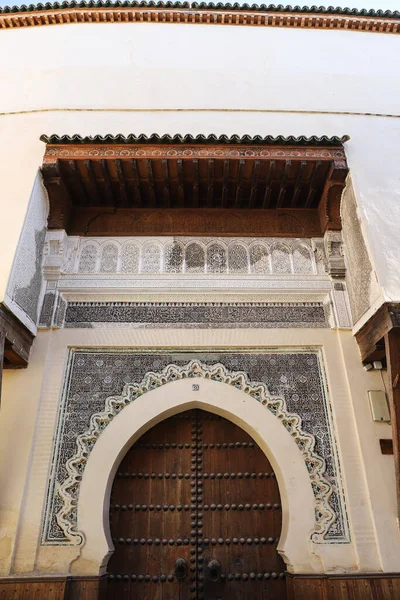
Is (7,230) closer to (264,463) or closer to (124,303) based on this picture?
(124,303)

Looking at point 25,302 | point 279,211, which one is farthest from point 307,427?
point 25,302

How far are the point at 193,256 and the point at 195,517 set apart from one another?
1.78 metres

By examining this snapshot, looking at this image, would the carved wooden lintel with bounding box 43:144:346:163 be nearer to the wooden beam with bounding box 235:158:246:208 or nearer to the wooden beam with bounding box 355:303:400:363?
the wooden beam with bounding box 235:158:246:208

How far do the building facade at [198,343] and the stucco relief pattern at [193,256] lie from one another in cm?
2

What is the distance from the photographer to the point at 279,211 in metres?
3.62

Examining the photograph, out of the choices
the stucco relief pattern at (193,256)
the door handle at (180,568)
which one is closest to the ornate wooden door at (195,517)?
the door handle at (180,568)

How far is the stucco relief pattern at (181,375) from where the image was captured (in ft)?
8.75

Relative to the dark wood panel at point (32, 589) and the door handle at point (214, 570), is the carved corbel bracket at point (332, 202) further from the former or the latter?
the dark wood panel at point (32, 589)

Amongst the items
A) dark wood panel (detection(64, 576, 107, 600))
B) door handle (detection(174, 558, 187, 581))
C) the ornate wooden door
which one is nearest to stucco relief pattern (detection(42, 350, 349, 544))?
dark wood panel (detection(64, 576, 107, 600))

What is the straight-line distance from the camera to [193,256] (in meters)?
3.43

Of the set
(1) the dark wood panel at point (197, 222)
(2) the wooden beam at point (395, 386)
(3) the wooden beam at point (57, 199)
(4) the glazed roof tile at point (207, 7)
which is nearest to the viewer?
(2) the wooden beam at point (395, 386)

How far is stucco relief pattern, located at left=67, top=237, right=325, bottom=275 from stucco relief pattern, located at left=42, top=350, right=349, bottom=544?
650 mm

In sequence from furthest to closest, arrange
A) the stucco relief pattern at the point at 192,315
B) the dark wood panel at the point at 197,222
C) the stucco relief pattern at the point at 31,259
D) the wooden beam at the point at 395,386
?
the dark wood panel at the point at 197,222 < the stucco relief pattern at the point at 192,315 < the stucco relief pattern at the point at 31,259 < the wooden beam at the point at 395,386

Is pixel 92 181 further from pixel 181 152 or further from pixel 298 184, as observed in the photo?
pixel 298 184
